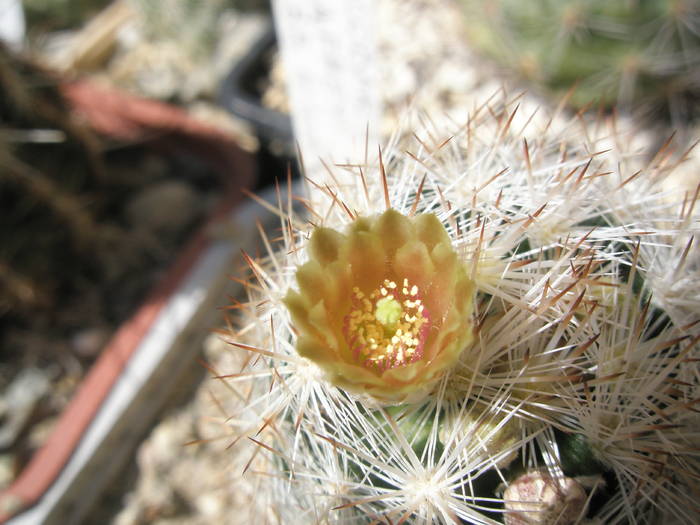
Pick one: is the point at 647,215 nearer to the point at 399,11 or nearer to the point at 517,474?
the point at 517,474

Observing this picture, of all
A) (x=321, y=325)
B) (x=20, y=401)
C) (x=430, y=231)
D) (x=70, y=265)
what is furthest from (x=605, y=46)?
(x=20, y=401)

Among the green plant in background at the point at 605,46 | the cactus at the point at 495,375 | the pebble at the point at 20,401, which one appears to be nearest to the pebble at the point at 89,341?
the pebble at the point at 20,401

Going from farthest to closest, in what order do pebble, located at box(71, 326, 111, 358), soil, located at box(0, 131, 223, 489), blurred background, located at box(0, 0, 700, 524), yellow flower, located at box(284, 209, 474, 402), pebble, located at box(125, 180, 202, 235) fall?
pebble, located at box(125, 180, 202, 235) → pebble, located at box(71, 326, 111, 358) → soil, located at box(0, 131, 223, 489) → blurred background, located at box(0, 0, 700, 524) → yellow flower, located at box(284, 209, 474, 402)

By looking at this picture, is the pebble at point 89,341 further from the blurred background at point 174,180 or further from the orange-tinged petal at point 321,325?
the orange-tinged petal at point 321,325

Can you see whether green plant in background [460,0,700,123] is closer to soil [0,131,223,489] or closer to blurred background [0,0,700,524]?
blurred background [0,0,700,524]

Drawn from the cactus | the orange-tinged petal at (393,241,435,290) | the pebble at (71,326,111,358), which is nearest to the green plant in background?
the cactus

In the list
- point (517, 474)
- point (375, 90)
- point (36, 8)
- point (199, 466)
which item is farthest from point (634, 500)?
point (36, 8)

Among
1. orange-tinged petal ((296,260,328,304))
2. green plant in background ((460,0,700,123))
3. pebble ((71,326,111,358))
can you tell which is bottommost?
orange-tinged petal ((296,260,328,304))
